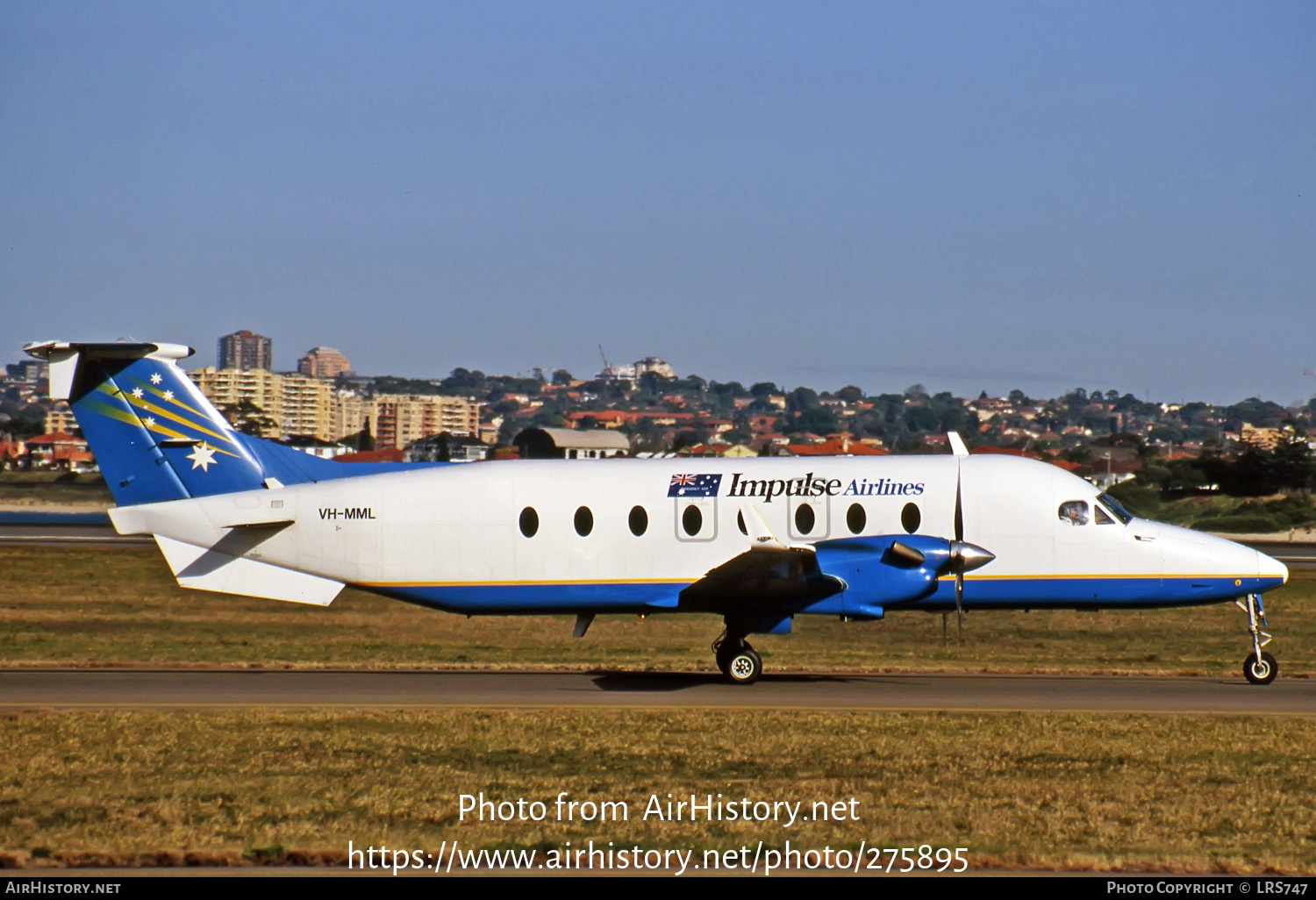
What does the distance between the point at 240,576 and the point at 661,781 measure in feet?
32.2

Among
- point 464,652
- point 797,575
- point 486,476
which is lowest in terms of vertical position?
point 464,652

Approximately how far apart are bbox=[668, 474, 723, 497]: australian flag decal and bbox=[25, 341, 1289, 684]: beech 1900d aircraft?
34mm

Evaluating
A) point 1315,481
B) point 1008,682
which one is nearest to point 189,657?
point 1008,682

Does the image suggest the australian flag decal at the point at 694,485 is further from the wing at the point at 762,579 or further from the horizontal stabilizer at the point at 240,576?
the horizontal stabilizer at the point at 240,576

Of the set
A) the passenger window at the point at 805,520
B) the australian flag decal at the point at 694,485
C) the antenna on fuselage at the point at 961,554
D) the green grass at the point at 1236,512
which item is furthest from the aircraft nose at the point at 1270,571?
the green grass at the point at 1236,512

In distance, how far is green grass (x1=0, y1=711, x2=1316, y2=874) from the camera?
36.9ft

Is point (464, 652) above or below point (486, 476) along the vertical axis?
below

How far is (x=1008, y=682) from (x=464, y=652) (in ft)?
36.6

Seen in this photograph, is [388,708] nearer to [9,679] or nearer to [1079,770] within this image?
[9,679]

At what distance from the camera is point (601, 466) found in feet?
71.1

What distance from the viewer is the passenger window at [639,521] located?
2088cm

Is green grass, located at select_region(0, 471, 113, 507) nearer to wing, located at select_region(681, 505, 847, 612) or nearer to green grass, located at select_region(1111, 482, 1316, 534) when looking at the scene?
green grass, located at select_region(1111, 482, 1316, 534)

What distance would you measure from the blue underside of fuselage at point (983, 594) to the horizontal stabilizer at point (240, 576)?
114cm
